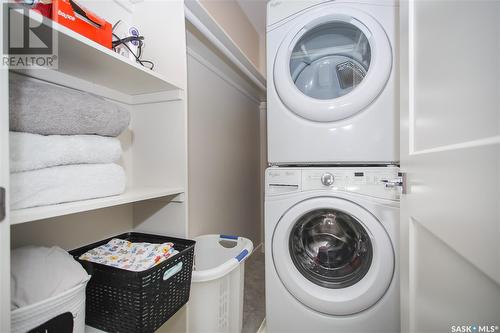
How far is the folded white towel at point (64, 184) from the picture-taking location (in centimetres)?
48

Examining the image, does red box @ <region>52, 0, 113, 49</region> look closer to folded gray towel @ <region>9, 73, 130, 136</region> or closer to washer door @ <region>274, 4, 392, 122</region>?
folded gray towel @ <region>9, 73, 130, 136</region>

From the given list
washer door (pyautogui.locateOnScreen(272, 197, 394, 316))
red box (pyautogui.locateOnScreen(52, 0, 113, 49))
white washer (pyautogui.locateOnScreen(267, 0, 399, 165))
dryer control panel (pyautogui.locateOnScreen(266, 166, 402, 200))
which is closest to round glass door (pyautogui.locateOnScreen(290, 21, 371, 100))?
white washer (pyautogui.locateOnScreen(267, 0, 399, 165))

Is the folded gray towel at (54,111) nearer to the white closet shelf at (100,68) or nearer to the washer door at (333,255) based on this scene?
the white closet shelf at (100,68)

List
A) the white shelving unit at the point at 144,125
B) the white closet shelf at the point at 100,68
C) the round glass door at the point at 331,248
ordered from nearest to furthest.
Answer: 1. the white closet shelf at the point at 100,68
2. the white shelving unit at the point at 144,125
3. the round glass door at the point at 331,248

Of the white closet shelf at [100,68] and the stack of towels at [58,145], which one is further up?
the white closet shelf at [100,68]

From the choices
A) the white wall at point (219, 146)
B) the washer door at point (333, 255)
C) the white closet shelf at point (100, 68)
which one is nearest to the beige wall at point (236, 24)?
the white wall at point (219, 146)

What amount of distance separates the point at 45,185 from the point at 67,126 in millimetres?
161

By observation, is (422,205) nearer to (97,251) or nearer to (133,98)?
(97,251)

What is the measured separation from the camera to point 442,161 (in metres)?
0.45

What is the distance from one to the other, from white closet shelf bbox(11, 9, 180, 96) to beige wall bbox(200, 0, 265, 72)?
87 cm

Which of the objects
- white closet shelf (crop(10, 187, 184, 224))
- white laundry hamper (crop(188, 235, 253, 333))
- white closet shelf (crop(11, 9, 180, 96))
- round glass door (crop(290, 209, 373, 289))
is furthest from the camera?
round glass door (crop(290, 209, 373, 289))

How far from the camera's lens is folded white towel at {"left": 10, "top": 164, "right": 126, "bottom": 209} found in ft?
1.58

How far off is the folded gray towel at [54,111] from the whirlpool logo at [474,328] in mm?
925

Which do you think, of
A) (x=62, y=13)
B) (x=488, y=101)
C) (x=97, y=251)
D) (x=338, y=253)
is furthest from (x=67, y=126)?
(x=338, y=253)
